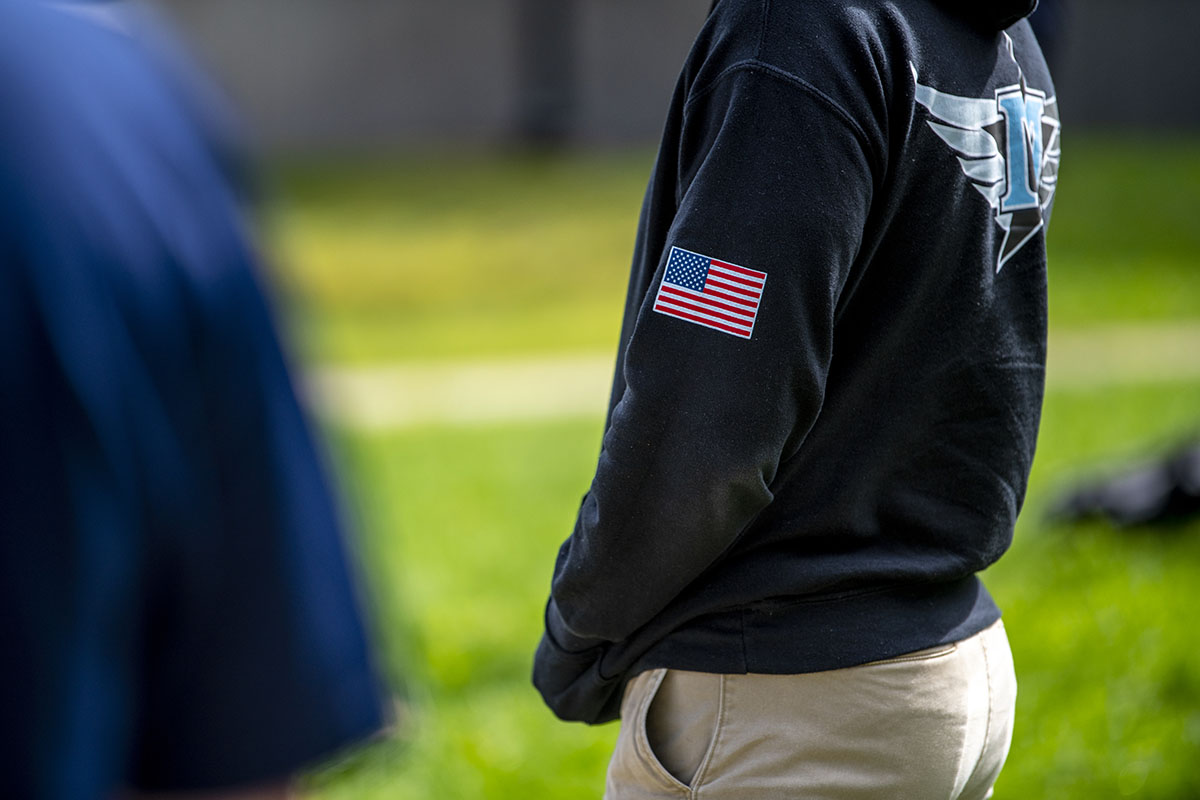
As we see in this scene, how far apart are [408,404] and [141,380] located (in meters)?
9.64

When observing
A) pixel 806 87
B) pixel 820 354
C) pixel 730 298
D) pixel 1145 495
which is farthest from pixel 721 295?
pixel 1145 495

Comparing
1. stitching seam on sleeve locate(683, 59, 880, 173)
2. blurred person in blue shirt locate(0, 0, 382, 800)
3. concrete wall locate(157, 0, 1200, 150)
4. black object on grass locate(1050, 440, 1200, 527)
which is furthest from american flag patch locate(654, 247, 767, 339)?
concrete wall locate(157, 0, 1200, 150)

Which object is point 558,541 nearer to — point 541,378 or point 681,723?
point 681,723

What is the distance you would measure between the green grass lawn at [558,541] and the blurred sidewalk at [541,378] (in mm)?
415

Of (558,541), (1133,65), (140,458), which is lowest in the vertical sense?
(1133,65)

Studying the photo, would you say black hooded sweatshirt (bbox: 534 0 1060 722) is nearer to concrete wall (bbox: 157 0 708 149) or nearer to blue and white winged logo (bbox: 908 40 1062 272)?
blue and white winged logo (bbox: 908 40 1062 272)

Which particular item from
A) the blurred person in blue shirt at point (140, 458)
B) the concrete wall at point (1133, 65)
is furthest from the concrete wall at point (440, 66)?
the blurred person in blue shirt at point (140, 458)

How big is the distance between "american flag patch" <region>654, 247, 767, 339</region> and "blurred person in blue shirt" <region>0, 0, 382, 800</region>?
0.64 metres

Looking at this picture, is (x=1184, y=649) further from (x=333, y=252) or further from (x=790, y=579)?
(x=333, y=252)

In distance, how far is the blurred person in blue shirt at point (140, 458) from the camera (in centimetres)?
95

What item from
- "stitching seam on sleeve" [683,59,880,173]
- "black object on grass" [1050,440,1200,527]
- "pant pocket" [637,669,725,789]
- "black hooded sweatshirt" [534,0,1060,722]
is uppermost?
"stitching seam on sleeve" [683,59,880,173]

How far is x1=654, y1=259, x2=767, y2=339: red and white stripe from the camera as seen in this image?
5.18 ft

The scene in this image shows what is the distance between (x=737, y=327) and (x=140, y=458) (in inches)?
32.0

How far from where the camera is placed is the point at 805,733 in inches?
68.2
